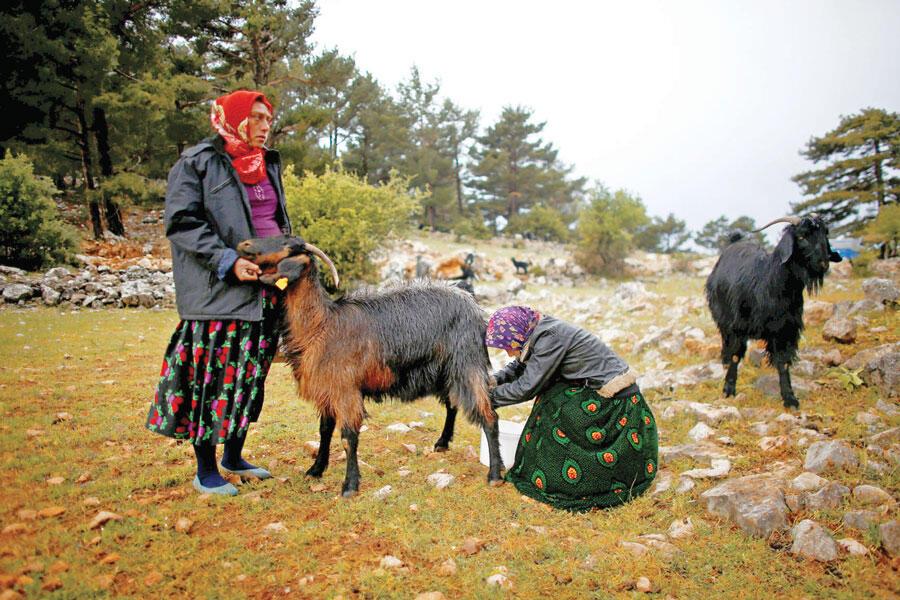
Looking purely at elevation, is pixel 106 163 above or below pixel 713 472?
above

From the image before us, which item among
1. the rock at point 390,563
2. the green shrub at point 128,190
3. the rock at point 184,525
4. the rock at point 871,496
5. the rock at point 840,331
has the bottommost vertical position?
the rock at point 390,563

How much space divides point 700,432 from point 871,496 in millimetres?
1544

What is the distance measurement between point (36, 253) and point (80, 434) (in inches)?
369

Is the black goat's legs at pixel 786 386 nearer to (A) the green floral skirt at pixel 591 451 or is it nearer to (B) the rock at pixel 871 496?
(B) the rock at pixel 871 496

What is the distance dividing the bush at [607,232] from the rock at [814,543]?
807 inches

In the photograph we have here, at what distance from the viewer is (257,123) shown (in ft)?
10.8

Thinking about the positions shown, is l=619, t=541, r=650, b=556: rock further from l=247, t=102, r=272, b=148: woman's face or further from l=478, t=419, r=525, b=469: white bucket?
l=247, t=102, r=272, b=148: woman's face

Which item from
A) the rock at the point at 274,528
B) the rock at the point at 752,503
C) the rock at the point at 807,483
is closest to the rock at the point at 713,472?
the rock at the point at 752,503

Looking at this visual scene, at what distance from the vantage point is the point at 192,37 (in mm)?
17562

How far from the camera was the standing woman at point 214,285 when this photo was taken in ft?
10.2

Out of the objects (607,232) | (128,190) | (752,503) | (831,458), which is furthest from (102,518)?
(607,232)

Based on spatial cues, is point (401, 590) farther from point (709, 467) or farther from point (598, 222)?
point (598, 222)

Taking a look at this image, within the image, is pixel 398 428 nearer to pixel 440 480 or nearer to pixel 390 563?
pixel 440 480

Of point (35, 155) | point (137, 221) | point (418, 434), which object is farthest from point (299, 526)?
point (137, 221)
